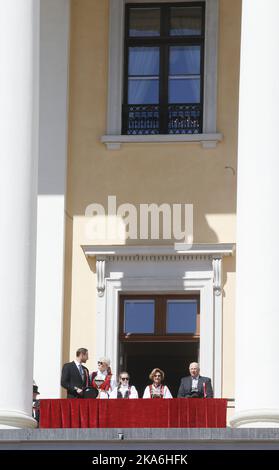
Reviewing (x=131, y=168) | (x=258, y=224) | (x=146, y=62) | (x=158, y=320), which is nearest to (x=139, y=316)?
(x=158, y=320)

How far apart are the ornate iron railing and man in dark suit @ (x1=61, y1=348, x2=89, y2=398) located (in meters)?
5.50

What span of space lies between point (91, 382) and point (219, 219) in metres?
4.80

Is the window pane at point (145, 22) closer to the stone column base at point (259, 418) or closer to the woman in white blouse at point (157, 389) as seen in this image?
the woman in white blouse at point (157, 389)

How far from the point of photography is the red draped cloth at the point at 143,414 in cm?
2723

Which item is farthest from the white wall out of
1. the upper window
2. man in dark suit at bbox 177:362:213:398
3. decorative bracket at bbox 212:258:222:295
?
man in dark suit at bbox 177:362:213:398

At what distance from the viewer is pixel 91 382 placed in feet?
94.9

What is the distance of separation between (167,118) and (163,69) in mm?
874

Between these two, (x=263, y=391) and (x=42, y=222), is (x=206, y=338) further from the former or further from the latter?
→ (x=263, y=391)

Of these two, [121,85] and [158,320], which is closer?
[158,320]

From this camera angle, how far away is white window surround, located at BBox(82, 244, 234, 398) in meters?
32.3

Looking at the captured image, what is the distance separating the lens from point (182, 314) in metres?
32.7

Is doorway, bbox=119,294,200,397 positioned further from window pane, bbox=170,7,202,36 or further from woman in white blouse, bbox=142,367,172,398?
window pane, bbox=170,7,202,36

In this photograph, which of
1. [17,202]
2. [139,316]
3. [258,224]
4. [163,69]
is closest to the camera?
[258,224]

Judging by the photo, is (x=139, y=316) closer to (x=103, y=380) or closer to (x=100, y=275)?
(x=100, y=275)
